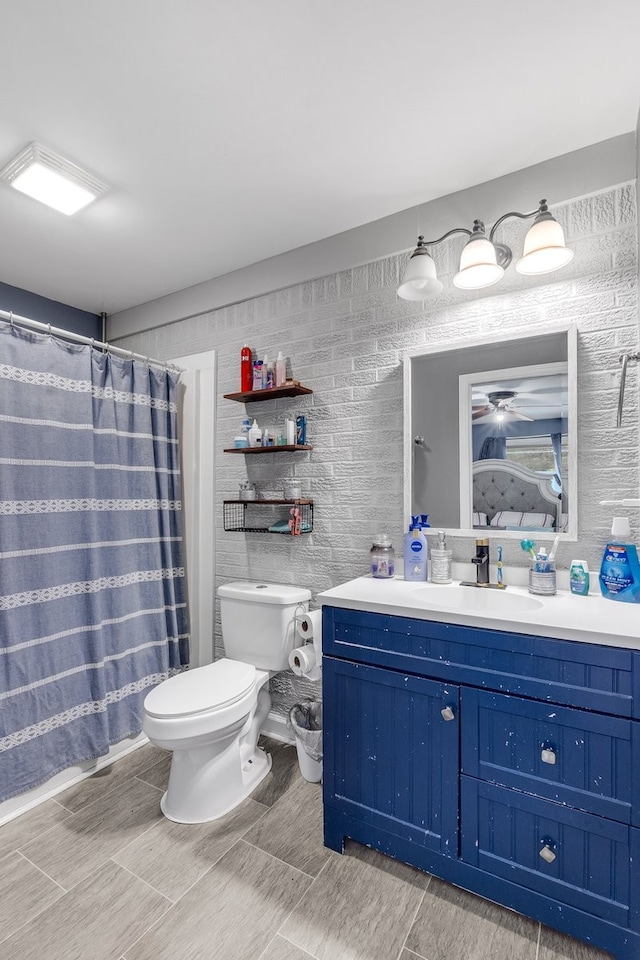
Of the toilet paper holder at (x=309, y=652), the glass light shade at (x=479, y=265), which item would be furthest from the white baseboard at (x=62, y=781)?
the glass light shade at (x=479, y=265)

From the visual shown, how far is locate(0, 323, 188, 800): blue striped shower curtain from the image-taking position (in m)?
1.81

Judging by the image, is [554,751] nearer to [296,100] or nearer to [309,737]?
[309,737]

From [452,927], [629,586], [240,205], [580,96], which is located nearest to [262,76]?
[240,205]

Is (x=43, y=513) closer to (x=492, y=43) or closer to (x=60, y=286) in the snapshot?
(x=60, y=286)

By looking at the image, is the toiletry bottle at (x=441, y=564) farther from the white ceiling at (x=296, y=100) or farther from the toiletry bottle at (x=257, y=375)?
the white ceiling at (x=296, y=100)

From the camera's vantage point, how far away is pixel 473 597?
1.67 metres

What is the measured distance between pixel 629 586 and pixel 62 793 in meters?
2.32

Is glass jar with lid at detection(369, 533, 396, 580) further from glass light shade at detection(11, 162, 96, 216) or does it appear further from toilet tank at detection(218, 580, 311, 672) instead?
glass light shade at detection(11, 162, 96, 216)

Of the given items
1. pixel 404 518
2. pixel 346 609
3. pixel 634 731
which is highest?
pixel 404 518

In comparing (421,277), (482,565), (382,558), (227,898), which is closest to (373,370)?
(421,277)

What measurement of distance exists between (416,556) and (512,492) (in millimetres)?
442

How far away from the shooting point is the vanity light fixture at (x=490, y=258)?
1504 millimetres

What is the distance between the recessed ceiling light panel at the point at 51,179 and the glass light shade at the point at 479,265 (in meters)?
1.43

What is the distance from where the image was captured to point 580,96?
1413mm
